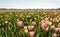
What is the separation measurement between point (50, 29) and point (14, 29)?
83 cm

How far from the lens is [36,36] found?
3027 mm

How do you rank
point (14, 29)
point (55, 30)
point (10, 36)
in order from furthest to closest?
1. point (14, 29)
2. point (55, 30)
3. point (10, 36)

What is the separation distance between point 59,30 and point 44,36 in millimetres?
354

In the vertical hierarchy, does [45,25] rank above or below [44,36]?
above

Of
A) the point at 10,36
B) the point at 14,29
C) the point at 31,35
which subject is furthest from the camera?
the point at 14,29

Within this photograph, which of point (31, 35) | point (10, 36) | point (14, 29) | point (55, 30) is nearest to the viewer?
point (31, 35)

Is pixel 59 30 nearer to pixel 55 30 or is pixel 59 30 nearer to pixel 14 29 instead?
pixel 55 30

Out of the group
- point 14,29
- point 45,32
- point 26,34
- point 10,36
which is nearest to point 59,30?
point 45,32

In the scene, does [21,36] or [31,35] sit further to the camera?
[21,36]

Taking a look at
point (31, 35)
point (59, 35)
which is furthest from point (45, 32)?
point (31, 35)

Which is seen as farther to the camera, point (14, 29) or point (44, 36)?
point (14, 29)

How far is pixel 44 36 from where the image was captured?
347 centimetres

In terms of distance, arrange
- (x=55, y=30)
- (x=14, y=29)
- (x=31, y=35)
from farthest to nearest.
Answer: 1. (x=14, y=29)
2. (x=55, y=30)
3. (x=31, y=35)

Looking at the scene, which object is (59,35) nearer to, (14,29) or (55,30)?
(55,30)
